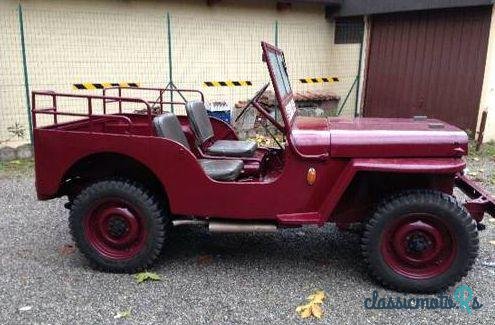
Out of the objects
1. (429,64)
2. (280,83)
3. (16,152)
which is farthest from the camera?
(429,64)

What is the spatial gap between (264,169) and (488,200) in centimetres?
173

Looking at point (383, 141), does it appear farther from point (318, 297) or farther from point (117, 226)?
point (117, 226)

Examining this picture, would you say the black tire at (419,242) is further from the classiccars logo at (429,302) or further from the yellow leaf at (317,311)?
the yellow leaf at (317,311)

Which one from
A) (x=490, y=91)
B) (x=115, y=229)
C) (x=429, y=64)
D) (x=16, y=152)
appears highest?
(x=429, y=64)

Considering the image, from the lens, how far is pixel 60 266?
11.7 feet

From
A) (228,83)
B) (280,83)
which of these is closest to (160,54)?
(228,83)

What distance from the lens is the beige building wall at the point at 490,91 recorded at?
7742 millimetres

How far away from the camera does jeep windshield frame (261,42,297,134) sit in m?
3.30

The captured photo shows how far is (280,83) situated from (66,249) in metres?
2.28

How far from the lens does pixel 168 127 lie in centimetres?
356

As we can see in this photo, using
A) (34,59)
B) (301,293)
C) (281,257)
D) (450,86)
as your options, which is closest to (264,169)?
(281,257)

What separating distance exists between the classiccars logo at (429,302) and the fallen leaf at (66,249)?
2414 mm

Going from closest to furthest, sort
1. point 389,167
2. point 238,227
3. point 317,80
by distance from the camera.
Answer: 1. point 389,167
2. point 238,227
3. point 317,80

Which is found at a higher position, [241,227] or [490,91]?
[490,91]
